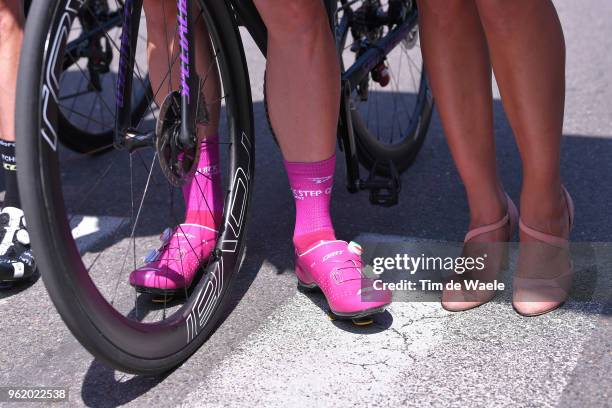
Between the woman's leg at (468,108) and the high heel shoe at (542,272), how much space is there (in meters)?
0.08

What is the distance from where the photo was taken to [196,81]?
1.97 metres

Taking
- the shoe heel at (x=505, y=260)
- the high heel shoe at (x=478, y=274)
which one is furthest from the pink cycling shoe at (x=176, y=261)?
the shoe heel at (x=505, y=260)

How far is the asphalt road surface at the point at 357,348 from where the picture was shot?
1794mm

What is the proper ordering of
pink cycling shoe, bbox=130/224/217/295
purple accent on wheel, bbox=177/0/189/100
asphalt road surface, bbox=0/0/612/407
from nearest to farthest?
1. asphalt road surface, bbox=0/0/612/407
2. purple accent on wheel, bbox=177/0/189/100
3. pink cycling shoe, bbox=130/224/217/295

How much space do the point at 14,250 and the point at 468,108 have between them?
4.10 ft

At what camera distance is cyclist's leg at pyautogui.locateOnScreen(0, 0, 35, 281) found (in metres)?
2.34

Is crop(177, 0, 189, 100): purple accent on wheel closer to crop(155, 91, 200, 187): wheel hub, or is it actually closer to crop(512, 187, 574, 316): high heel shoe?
crop(155, 91, 200, 187): wheel hub

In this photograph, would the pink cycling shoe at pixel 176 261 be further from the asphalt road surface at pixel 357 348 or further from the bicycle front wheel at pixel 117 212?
the asphalt road surface at pixel 357 348

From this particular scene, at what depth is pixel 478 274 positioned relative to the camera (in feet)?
7.07

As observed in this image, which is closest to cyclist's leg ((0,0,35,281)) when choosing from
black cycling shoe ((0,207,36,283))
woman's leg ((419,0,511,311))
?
black cycling shoe ((0,207,36,283))

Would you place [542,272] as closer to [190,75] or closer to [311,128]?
[311,128]

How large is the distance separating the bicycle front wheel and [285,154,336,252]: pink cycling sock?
0.51 ft

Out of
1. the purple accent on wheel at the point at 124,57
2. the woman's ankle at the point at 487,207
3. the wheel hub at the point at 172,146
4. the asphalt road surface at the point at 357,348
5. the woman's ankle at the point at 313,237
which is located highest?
the purple accent on wheel at the point at 124,57

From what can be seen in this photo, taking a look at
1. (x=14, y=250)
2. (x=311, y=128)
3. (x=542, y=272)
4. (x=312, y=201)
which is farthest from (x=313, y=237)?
(x=14, y=250)
